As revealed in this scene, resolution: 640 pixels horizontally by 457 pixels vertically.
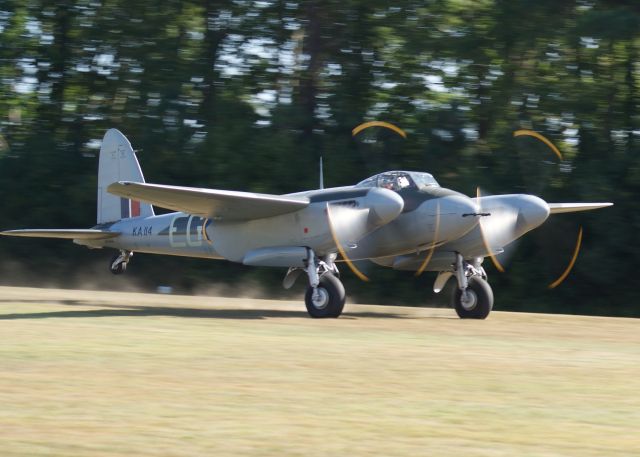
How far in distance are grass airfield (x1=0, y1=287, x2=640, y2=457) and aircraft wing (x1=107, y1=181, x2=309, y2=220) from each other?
2.26 metres

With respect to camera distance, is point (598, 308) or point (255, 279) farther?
point (255, 279)

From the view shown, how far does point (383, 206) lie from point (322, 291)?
1786mm

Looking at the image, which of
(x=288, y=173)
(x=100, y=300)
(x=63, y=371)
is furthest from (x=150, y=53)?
(x=63, y=371)

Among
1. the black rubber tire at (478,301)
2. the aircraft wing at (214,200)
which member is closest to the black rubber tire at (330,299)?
the aircraft wing at (214,200)

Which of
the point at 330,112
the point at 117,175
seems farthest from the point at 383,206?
the point at 330,112

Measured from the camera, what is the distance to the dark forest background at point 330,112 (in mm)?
28648

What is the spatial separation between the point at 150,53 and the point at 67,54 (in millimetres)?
4226

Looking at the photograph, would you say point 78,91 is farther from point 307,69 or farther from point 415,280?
point 415,280

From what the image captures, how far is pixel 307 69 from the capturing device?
35.4 meters

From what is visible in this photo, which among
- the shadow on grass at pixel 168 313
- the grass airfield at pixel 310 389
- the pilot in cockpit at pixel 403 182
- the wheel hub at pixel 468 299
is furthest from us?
the wheel hub at pixel 468 299

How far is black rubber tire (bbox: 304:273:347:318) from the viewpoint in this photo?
16844mm

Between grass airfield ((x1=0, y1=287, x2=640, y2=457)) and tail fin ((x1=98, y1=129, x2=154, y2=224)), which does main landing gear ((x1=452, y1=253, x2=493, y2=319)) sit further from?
tail fin ((x1=98, y1=129, x2=154, y2=224))

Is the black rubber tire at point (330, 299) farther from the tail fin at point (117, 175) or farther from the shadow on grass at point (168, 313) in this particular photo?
the tail fin at point (117, 175)

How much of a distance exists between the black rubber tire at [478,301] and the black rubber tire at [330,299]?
2635 mm
